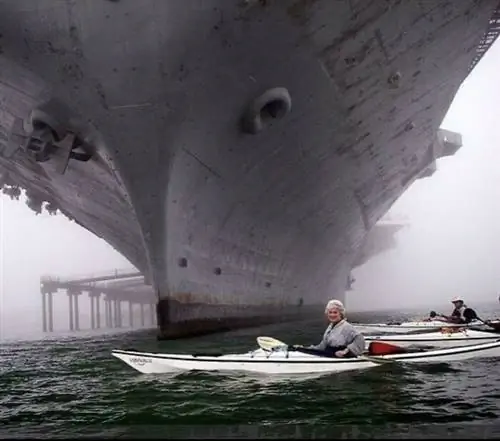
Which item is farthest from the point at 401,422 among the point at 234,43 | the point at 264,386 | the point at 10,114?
the point at 10,114

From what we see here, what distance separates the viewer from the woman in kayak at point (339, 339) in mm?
9594

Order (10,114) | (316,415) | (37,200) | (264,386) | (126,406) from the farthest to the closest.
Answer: (37,200), (10,114), (264,386), (126,406), (316,415)

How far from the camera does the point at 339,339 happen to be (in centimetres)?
987

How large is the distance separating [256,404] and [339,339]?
2669mm

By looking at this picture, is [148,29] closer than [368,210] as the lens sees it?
Yes

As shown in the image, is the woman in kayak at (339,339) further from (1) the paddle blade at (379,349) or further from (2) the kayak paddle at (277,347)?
(1) the paddle blade at (379,349)

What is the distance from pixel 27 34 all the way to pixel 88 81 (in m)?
1.53

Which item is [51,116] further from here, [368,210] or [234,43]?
[368,210]

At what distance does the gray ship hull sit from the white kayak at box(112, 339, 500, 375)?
4.49m

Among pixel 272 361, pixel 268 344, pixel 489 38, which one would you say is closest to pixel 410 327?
pixel 268 344

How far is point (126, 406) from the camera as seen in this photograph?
25.6 ft

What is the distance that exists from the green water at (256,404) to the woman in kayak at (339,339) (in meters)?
0.40

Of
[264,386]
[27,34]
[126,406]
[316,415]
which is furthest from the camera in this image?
[27,34]

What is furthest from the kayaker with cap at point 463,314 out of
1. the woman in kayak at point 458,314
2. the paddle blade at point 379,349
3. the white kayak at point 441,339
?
the paddle blade at point 379,349
